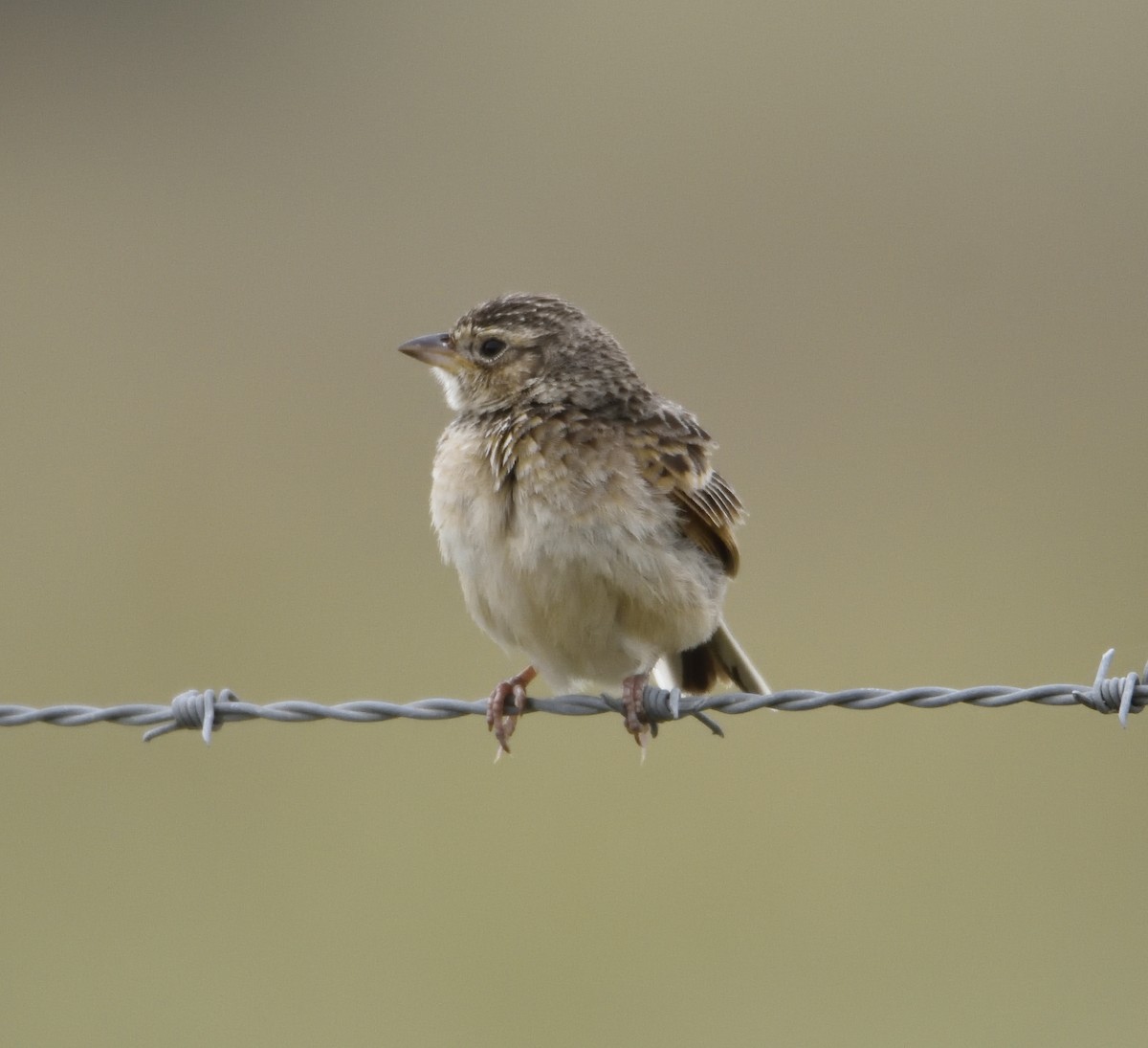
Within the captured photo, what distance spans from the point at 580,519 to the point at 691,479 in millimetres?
504

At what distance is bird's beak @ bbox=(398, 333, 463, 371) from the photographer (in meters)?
6.97

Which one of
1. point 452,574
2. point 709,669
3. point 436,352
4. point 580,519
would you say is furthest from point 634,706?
point 452,574

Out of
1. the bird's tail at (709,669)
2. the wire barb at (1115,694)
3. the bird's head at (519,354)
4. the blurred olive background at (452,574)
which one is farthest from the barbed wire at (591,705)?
the blurred olive background at (452,574)

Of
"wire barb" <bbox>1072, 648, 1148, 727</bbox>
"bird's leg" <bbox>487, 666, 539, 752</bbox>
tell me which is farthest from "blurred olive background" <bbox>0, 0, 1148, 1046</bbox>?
"wire barb" <bbox>1072, 648, 1148, 727</bbox>

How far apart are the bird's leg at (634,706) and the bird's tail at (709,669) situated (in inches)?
32.3

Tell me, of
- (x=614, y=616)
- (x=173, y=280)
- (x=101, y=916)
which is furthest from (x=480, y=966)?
(x=173, y=280)

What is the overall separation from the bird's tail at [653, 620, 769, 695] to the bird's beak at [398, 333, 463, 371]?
1.38m

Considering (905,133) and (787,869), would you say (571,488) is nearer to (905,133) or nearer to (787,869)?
(787,869)

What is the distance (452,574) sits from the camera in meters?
13.5

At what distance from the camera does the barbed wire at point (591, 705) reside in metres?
4.86

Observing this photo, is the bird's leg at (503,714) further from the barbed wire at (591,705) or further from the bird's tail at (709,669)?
the bird's tail at (709,669)

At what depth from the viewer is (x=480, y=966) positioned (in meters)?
9.77

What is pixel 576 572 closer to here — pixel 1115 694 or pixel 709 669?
pixel 709 669

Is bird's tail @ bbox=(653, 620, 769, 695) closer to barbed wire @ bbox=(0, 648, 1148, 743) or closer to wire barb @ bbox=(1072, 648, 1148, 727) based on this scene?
barbed wire @ bbox=(0, 648, 1148, 743)
